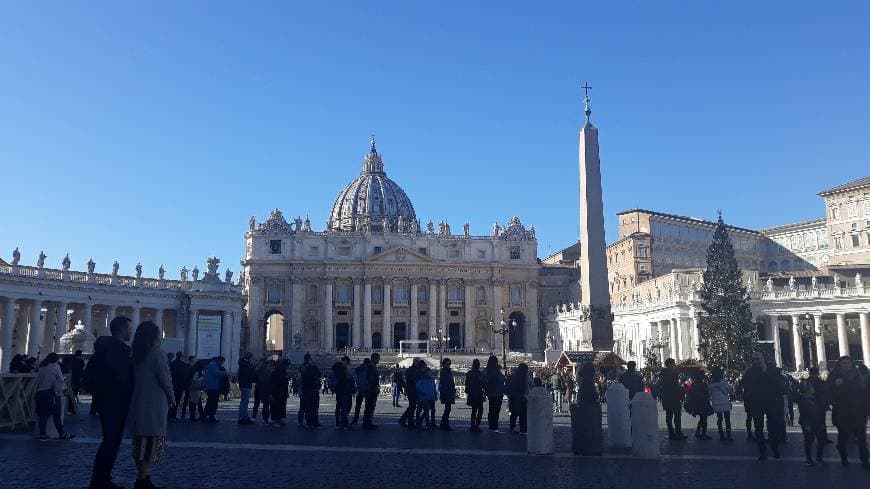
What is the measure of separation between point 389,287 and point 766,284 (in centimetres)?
3643

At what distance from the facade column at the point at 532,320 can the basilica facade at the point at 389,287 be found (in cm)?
11

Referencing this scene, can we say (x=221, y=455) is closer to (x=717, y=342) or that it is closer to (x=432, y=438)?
(x=432, y=438)

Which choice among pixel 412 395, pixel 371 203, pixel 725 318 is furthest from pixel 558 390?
pixel 371 203

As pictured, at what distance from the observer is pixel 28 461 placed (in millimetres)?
8547

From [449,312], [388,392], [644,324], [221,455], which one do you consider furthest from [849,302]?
[221,455]

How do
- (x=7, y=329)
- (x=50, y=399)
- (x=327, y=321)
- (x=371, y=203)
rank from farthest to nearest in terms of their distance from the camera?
(x=371, y=203) < (x=327, y=321) < (x=7, y=329) < (x=50, y=399)

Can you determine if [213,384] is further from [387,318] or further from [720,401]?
[387,318]

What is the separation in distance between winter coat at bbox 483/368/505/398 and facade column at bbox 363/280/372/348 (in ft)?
191

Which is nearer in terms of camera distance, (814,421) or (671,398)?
(814,421)

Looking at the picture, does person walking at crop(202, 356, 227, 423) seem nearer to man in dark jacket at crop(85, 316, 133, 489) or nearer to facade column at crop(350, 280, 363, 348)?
man in dark jacket at crop(85, 316, 133, 489)

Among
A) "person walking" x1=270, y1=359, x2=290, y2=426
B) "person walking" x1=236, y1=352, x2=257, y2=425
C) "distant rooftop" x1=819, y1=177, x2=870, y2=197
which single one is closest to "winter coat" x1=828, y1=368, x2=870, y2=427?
"person walking" x1=270, y1=359, x2=290, y2=426

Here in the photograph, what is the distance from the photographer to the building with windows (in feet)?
144

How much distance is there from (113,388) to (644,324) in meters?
48.5

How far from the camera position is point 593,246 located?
18.3 m
